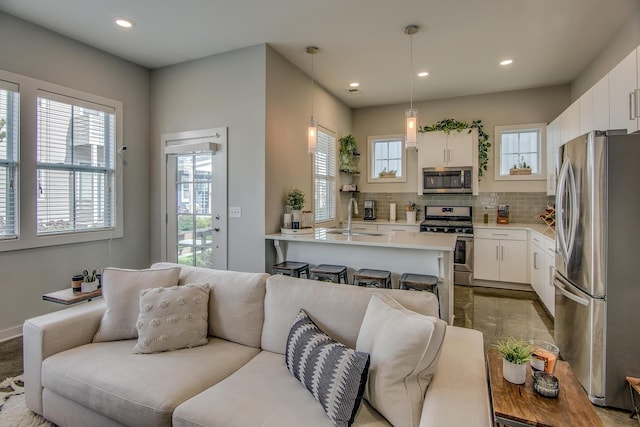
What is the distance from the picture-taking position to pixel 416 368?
1.31 meters

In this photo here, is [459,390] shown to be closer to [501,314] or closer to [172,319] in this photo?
[172,319]

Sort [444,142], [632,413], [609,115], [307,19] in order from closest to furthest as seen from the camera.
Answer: [632,413] → [609,115] → [307,19] → [444,142]

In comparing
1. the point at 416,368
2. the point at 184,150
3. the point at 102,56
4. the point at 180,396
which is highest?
the point at 102,56

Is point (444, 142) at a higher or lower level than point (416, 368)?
higher

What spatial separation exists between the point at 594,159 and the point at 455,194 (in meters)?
3.46

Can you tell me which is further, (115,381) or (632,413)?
(632,413)

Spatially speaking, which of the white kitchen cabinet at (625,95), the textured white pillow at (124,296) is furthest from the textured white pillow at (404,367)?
the white kitchen cabinet at (625,95)

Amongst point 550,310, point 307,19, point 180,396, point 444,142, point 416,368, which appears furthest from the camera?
point 444,142

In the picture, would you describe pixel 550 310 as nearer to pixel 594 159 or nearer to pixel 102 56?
pixel 594 159

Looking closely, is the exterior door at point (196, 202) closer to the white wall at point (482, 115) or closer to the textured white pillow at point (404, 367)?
the textured white pillow at point (404, 367)

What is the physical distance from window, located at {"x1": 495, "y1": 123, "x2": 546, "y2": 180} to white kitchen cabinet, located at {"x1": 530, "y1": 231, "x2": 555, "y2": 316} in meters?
1.22

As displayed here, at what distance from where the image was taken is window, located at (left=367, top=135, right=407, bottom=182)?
615 cm

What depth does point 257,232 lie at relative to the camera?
12.4 feet

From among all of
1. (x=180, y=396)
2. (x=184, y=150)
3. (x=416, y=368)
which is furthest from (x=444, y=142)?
(x=180, y=396)
